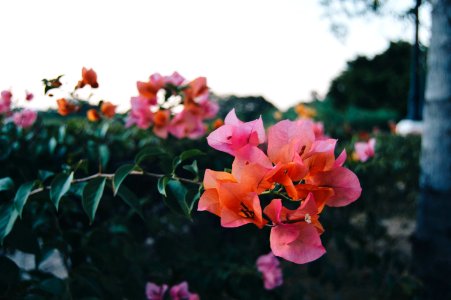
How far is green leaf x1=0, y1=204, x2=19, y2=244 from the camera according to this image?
42.7 inches

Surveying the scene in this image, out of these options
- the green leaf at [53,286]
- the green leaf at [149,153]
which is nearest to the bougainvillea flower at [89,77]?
the green leaf at [149,153]

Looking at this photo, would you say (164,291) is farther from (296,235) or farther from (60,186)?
(296,235)

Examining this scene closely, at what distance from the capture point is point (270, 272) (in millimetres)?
1896

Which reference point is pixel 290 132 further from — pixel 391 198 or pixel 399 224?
pixel 399 224

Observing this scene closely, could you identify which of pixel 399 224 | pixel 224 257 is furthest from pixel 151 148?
pixel 399 224

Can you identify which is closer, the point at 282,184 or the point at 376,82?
the point at 282,184

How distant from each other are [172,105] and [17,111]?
0.88 m

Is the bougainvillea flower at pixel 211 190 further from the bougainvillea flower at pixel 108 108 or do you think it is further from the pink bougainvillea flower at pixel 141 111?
the bougainvillea flower at pixel 108 108

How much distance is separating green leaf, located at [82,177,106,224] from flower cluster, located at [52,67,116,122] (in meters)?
0.59

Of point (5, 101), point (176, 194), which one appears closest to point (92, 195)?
point (176, 194)

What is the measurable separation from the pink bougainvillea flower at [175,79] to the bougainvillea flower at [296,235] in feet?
3.72

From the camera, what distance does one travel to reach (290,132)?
0.84 m

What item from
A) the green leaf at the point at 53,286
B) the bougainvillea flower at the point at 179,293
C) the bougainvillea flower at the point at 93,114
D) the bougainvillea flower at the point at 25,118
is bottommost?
the bougainvillea flower at the point at 179,293

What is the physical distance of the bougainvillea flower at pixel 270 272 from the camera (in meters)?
1.88
